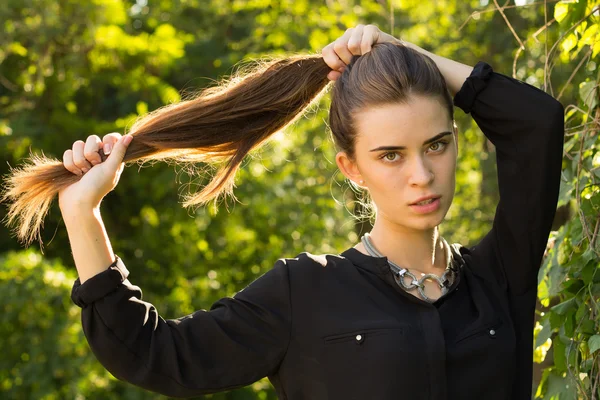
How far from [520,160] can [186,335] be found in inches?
31.9

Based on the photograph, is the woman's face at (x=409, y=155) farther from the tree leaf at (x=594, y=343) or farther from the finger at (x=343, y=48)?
the tree leaf at (x=594, y=343)

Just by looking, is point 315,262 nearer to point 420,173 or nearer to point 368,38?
point 420,173

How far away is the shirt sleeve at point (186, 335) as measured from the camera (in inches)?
68.1

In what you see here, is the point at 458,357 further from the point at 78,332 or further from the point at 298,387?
the point at 78,332

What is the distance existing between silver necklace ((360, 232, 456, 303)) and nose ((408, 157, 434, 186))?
8.8 inches

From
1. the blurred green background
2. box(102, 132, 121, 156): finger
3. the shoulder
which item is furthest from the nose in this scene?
the blurred green background

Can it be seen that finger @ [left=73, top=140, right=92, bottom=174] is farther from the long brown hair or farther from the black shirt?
the black shirt

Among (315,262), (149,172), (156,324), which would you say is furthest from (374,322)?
(149,172)

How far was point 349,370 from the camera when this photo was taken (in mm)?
1897

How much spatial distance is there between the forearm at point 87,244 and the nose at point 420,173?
0.64m

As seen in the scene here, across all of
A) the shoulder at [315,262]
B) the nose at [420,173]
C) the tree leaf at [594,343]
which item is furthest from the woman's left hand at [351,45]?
the tree leaf at [594,343]

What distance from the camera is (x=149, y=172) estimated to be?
654cm

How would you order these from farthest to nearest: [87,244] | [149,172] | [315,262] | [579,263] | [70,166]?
[149,172]
[579,263]
[315,262]
[70,166]
[87,244]

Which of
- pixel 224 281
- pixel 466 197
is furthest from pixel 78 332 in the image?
pixel 466 197
